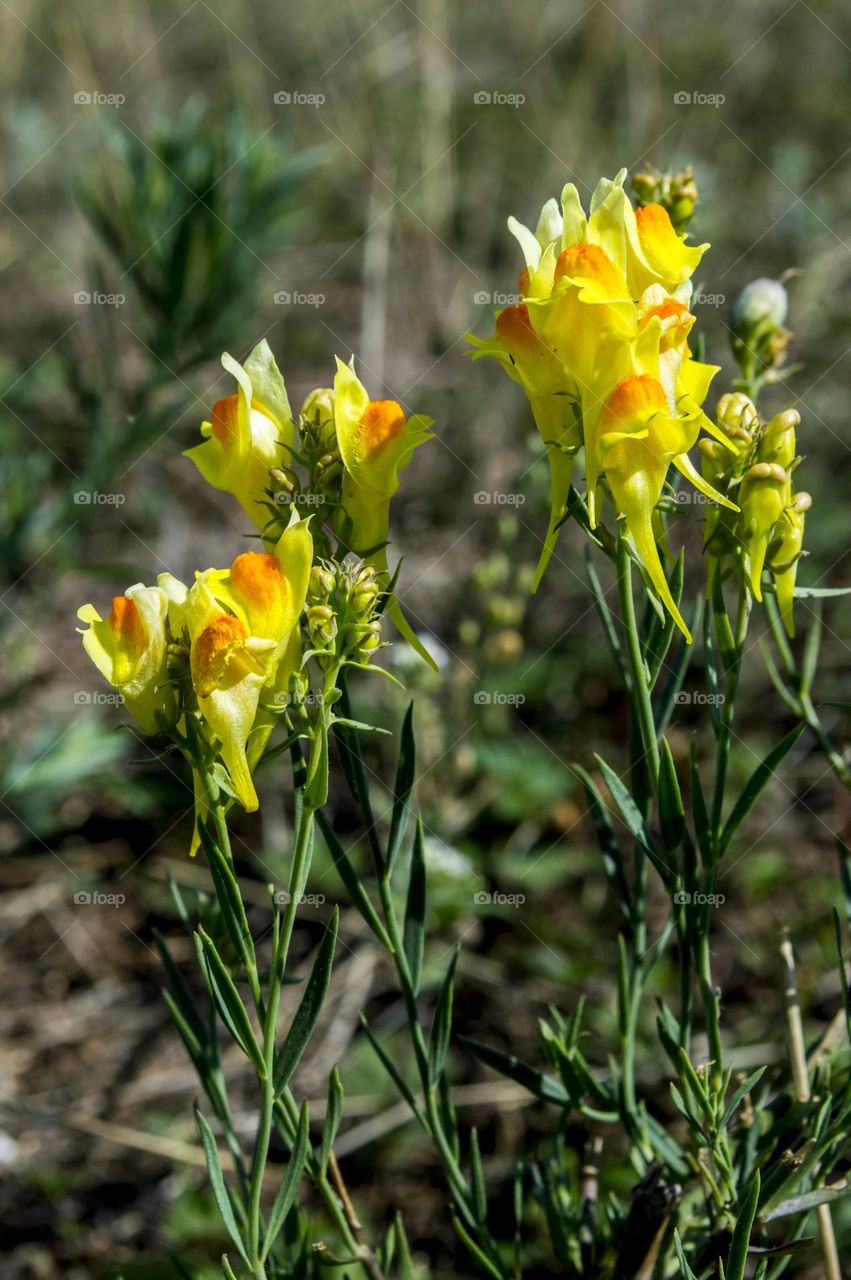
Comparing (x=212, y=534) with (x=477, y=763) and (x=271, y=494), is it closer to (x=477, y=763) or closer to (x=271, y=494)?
(x=477, y=763)

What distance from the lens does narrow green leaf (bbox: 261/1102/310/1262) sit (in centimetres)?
81

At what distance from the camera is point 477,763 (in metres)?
2.28

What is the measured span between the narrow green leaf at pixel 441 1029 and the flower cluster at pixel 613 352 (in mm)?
390

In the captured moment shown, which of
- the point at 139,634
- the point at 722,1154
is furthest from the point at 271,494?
the point at 722,1154

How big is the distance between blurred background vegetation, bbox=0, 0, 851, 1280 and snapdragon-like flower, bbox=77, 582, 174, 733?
31.0 inches

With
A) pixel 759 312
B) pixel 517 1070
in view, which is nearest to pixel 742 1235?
pixel 517 1070

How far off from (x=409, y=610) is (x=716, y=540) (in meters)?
1.80

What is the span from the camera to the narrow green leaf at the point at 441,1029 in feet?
3.26

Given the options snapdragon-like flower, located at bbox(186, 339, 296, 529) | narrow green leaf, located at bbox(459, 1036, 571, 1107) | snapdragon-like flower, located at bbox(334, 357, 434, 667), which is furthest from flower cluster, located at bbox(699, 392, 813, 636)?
narrow green leaf, located at bbox(459, 1036, 571, 1107)

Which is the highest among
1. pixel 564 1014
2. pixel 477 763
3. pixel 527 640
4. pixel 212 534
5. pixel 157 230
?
pixel 157 230

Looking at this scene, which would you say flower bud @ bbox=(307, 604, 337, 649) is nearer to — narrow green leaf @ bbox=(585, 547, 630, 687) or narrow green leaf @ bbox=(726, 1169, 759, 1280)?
narrow green leaf @ bbox=(585, 547, 630, 687)

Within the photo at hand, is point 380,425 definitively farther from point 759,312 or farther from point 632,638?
point 759,312

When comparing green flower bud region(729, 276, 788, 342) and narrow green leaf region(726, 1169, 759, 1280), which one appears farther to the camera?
green flower bud region(729, 276, 788, 342)

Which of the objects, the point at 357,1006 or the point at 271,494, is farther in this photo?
the point at 357,1006
